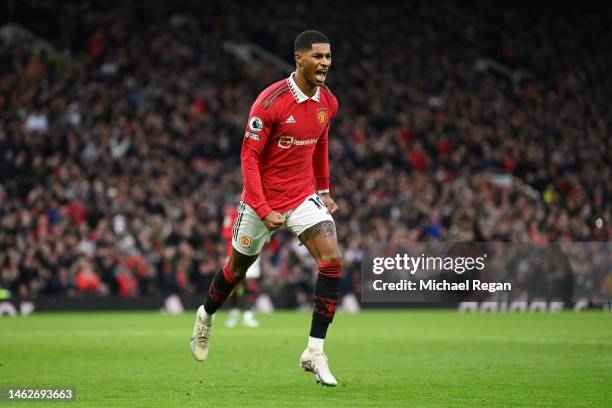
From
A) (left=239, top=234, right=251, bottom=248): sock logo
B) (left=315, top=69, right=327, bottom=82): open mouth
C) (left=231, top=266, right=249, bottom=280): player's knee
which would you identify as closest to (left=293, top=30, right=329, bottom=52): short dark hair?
(left=315, top=69, right=327, bottom=82): open mouth

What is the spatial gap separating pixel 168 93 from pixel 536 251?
12110 mm

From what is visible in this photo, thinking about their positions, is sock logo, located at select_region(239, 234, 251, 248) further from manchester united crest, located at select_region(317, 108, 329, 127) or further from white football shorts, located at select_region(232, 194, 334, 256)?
manchester united crest, located at select_region(317, 108, 329, 127)

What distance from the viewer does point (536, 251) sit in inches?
1071

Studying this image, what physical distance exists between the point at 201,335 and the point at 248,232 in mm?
1352

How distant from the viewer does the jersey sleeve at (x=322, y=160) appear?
10.5 m

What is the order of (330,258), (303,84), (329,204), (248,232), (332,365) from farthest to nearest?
(332,365), (329,204), (248,232), (303,84), (330,258)

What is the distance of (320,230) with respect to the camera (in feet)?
32.4

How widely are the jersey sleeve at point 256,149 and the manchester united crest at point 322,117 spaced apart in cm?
50

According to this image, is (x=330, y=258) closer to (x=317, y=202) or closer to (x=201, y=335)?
(x=317, y=202)

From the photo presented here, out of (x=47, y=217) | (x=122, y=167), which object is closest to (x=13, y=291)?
(x=47, y=217)

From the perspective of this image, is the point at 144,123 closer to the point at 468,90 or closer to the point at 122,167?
the point at 122,167

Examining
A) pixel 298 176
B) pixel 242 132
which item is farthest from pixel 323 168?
pixel 242 132

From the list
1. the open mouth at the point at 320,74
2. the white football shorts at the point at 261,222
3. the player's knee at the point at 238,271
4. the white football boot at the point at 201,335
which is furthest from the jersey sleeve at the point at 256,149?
the white football boot at the point at 201,335

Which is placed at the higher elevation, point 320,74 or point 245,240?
point 320,74
